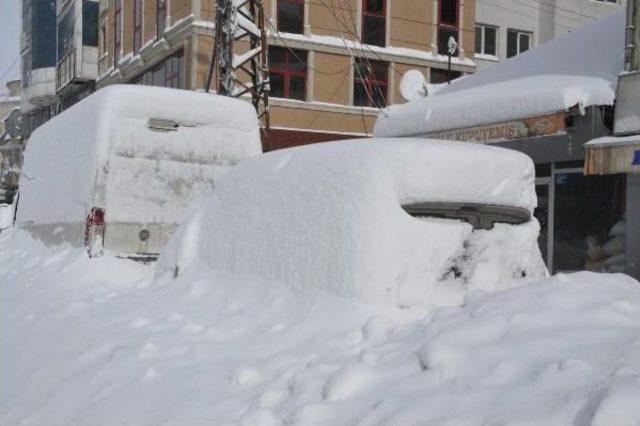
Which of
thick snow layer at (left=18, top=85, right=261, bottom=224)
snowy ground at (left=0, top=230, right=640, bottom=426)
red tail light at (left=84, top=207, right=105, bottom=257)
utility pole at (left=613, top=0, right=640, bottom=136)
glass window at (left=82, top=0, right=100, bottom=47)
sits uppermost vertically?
glass window at (left=82, top=0, right=100, bottom=47)

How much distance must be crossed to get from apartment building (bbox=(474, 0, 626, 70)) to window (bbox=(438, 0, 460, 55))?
6.52 feet

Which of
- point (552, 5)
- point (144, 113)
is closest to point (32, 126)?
point (552, 5)

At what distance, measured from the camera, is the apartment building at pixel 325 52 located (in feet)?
74.3

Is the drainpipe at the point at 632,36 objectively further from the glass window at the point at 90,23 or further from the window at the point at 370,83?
the glass window at the point at 90,23

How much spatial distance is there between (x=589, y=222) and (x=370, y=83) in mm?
13763

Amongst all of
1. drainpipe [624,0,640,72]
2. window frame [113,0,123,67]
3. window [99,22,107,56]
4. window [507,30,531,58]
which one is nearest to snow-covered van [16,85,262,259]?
drainpipe [624,0,640,72]

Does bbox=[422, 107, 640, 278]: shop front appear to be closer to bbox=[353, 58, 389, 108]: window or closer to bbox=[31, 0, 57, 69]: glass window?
bbox=[353, 58, 389, 108]: window

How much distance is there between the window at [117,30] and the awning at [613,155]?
79.0ft

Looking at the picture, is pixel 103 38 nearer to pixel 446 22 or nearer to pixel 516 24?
pixel 446 22

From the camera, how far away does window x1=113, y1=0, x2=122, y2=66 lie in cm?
2978

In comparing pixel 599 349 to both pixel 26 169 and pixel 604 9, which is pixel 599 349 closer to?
pixel 26 169

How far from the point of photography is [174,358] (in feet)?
13.8

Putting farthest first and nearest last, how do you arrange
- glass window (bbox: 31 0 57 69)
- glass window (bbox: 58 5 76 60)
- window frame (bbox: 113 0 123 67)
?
glass window (bbox: 31 0 57 69)
glass window (bbox: 58 5 76 60)
window frame (bbox: 113 0 123 67)

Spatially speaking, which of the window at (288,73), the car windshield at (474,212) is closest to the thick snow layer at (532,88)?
the car windshield at (474,212)
